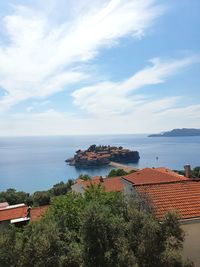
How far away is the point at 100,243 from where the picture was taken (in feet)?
30.4

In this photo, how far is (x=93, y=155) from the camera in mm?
143000

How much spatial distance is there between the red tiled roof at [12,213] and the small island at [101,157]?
10066cm

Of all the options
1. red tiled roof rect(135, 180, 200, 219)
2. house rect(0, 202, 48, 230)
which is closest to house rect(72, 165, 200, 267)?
red tiled roof rect(135, 180, 200, 219)

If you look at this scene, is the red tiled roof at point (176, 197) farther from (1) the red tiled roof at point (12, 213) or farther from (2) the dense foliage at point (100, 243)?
(1) the red tiled roof at point (12, 213)

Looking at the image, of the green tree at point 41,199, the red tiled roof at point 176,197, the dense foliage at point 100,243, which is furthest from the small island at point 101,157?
the dense foliage at point 100,243

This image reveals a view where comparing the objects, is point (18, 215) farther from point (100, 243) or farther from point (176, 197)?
point (100, 243)

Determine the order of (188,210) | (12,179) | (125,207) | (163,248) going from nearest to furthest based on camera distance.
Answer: (163,248) < (125,207) < (188,210) < (12,179)

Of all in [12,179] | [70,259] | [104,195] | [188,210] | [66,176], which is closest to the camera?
[70,259]

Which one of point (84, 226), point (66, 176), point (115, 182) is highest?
point (84, 226)

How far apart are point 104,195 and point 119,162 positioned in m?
134

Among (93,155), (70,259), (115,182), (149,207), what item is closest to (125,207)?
(149,207)

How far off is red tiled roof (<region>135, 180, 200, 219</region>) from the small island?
392 feet

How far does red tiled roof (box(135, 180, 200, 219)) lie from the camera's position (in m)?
13.3

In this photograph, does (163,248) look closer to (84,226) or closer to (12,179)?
(84,226)
